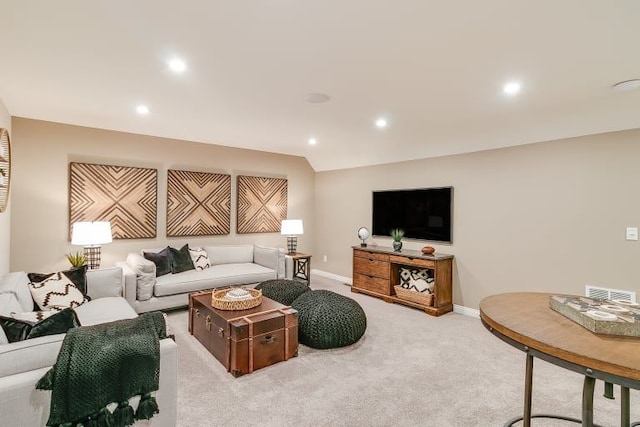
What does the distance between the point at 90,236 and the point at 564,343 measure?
4352mm

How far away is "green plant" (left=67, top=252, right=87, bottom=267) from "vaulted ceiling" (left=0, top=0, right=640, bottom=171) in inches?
66.4

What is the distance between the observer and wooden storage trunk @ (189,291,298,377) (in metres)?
2.61

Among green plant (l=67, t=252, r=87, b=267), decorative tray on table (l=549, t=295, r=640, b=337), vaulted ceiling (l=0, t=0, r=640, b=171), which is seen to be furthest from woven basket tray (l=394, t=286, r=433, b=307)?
green plant (l=67, t=252, r=87, b=267)

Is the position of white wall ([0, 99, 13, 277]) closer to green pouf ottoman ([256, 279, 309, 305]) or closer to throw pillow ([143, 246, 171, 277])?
throw pillow ([143, 246, 171, 277])

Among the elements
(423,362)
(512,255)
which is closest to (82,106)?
(423,362)

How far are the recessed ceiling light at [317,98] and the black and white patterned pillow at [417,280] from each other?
2.71 m

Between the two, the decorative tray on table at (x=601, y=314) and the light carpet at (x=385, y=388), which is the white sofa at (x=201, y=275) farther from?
the decorative tray on table at (x=601, y=314)

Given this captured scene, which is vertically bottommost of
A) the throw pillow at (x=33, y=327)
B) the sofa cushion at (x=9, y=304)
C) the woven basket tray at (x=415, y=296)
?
the woven basket tray at (x=415, y=296)

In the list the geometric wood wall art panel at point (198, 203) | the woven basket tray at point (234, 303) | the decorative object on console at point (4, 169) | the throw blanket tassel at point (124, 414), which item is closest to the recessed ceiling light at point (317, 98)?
the woven basket tray at point (234, 303)

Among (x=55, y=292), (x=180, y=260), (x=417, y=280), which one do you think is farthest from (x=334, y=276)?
(x=55, y=292)

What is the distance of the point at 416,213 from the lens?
489cm

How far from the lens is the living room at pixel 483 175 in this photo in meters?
3.06

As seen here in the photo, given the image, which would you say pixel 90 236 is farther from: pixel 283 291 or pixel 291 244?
pixel 291 244

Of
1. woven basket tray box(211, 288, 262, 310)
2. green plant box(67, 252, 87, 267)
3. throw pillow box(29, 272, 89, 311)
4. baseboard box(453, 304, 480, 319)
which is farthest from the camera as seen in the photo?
baseboard box(453, 304, 480, 319)
